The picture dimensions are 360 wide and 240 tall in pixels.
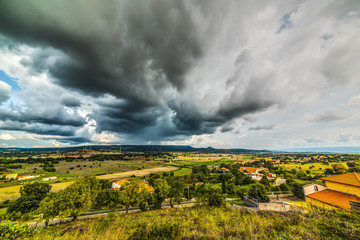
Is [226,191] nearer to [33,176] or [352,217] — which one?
[352,217]

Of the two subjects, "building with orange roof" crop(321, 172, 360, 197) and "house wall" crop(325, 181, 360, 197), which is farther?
"building with orange roof" crop(321, 172, 360, 197)

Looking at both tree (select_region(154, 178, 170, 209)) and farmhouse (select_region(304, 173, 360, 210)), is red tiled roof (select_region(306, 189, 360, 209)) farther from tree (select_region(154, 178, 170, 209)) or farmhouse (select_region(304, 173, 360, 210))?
tree (select_region(154, 178, 170, 209))

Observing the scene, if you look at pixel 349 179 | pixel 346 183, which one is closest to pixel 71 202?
pixel 346 183

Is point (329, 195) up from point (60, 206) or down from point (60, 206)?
up

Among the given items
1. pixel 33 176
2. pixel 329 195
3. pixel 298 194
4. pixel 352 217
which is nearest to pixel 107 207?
pixel 352 217

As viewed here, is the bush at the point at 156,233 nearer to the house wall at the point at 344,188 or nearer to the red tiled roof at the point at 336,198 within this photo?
the red tiled roof at the point at 336,198

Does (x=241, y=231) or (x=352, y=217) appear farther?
(x=352, y=217)

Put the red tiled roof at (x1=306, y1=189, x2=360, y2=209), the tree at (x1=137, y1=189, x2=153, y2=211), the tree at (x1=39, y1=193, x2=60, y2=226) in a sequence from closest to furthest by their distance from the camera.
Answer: the red tiled roof at (x1=306, y1=189, x2=360, y2=209) → the tree at (x1=39, y1=193, x2=60, y2=226) → the tree at (x1=137, y1=189, x2=153, y2=211)

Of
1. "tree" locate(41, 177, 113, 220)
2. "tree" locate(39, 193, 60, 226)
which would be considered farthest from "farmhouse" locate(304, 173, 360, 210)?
"tree" locate(39, 193, 60, 226)
